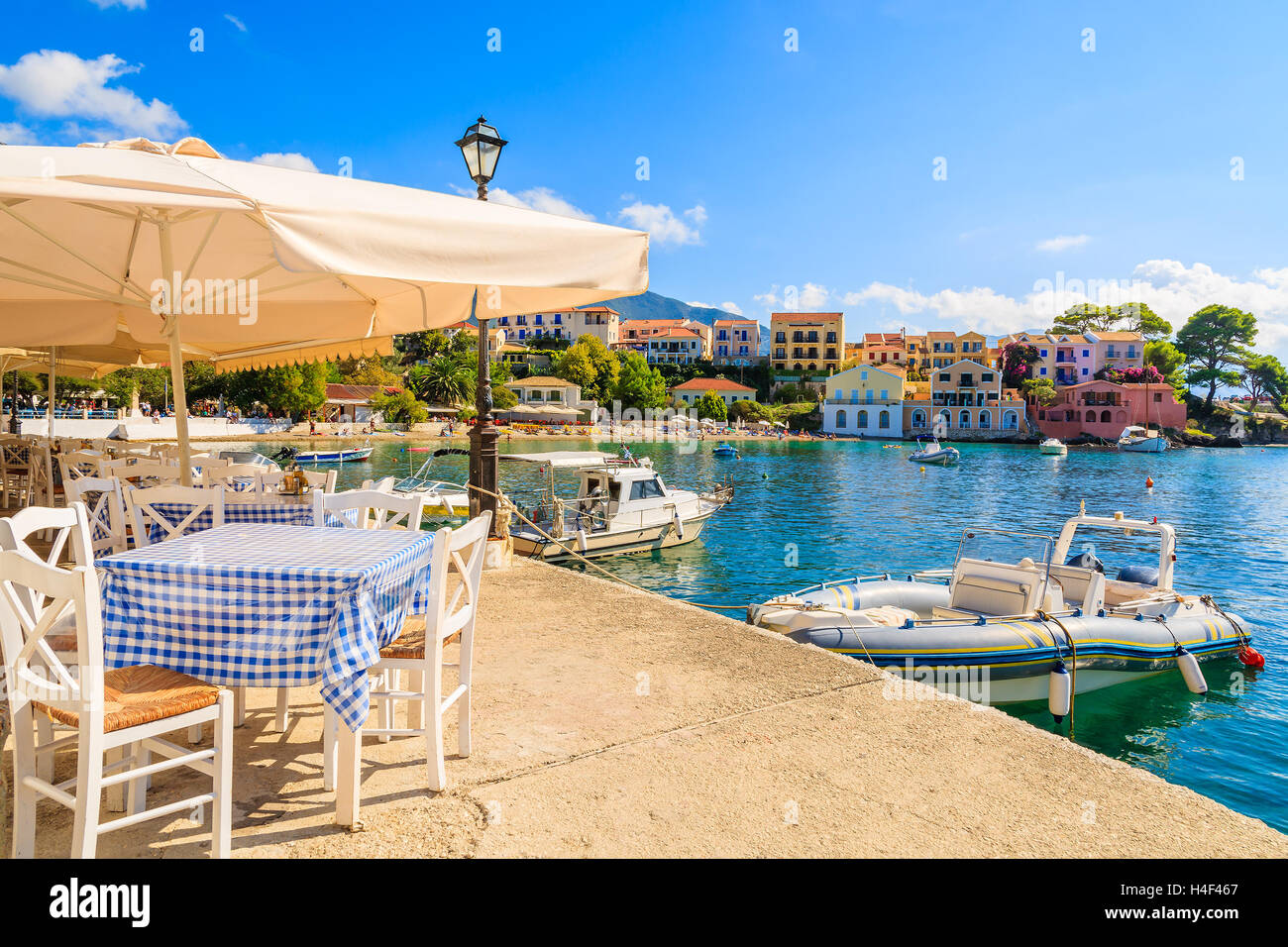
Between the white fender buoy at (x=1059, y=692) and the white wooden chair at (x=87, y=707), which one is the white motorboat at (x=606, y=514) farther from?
the white wooden chair at (x=87, y=707)

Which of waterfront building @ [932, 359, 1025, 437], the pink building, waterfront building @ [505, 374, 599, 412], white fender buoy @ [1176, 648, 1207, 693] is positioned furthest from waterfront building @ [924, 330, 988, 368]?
white fender buoy @ [1176, 648, 1207, 693]

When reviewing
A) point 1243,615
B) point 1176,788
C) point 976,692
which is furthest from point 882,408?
point 1176,788

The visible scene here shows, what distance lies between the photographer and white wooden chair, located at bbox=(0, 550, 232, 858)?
7.06ft

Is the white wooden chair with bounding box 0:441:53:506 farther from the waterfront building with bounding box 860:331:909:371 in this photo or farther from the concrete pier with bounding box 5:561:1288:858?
the waterfront building with bounding box 860:331:909:371

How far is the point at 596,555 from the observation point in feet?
66.4

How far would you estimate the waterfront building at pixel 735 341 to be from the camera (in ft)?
370

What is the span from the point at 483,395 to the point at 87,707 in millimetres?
6459

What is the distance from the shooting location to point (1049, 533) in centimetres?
2833

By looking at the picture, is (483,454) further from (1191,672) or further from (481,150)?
(1191,672)

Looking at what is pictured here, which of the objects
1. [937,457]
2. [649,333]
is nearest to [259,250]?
[937,457]

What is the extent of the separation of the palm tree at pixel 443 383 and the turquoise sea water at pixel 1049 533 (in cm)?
1982

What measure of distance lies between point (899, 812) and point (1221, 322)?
13392 centimetres

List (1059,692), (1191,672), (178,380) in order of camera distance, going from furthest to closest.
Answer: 1. (1191,672)
2. (1059,692)
3. (178,380)

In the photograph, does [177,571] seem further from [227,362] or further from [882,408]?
[882,408]
